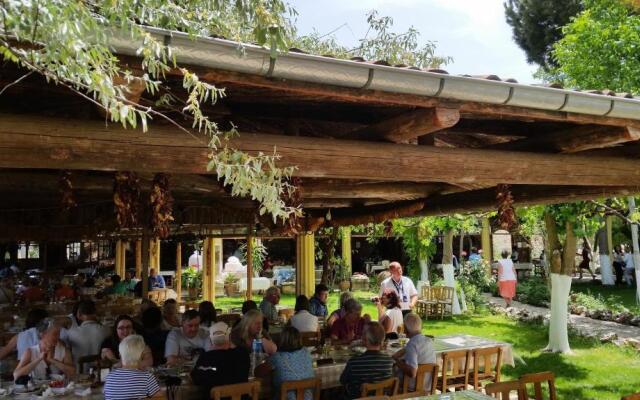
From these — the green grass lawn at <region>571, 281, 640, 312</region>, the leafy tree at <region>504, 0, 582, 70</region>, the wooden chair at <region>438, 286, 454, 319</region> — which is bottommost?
the green grass lawn at <region>571, 281, 640, 312</region>

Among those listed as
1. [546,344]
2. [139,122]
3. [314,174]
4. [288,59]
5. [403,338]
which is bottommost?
[546,344]

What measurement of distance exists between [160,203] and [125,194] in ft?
0.77

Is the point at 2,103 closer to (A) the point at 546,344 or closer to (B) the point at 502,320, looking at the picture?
(A) the point at 546,344

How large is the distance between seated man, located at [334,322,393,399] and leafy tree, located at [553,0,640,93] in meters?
7.06

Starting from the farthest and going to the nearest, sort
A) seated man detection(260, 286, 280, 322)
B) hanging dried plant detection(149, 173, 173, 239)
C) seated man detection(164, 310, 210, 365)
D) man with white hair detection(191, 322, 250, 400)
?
seated man detection(260, 286, 280, 322), seated man detection(164, 310, 210, 365), man with white hair detection(191, 322, 250, 400), hanging dried plant detection(149, 173, 173, 239)

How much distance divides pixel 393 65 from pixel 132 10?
51.1 inches

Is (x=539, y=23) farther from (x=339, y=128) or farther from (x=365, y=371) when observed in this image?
(x=365, y=371)

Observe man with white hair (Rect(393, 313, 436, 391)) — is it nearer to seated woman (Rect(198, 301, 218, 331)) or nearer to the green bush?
seated woman (Rect(198, 301, 218, 331))

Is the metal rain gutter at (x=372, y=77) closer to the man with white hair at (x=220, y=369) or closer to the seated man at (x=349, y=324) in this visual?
the man with white hair at (x=220, y=369)

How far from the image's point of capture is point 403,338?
654 centimetres

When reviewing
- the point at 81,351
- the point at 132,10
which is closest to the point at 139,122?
the point at 132,10

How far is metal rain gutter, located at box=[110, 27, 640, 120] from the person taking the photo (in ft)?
7.94

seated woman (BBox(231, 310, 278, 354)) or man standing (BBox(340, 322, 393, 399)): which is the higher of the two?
seated woman (BBox(231, 310, 278, 354))

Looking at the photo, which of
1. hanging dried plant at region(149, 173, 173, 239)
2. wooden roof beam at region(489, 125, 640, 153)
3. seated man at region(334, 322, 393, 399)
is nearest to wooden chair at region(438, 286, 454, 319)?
seated man at region(334, 322, 393, 399)
